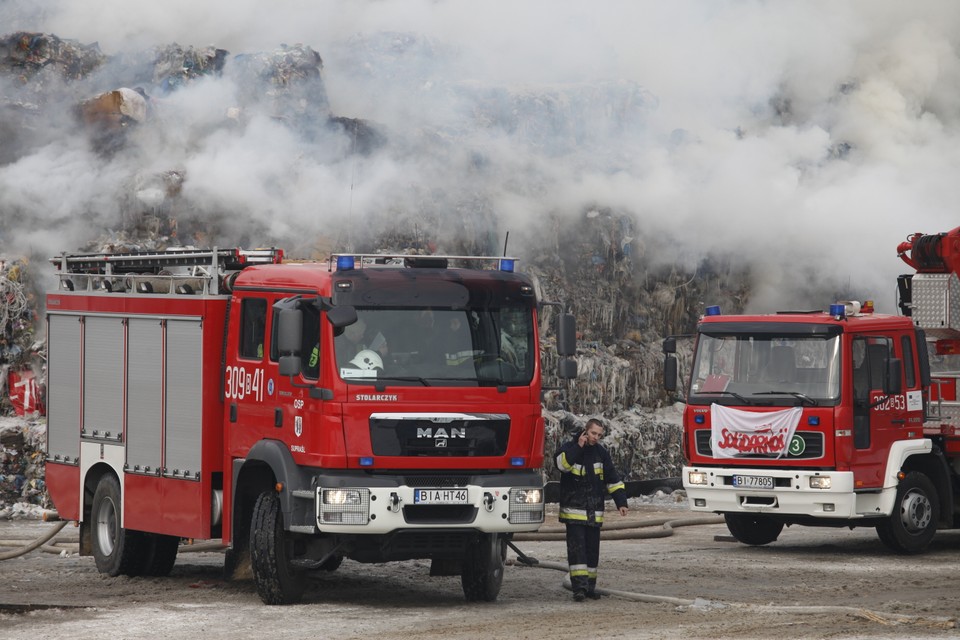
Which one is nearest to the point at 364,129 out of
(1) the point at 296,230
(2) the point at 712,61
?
(1) the point at 296,230

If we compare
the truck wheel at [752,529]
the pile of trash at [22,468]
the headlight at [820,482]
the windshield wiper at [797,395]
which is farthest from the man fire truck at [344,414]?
the pile of trash at [22,468]

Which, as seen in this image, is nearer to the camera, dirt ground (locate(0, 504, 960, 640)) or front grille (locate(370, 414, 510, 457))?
dirt ground (locate(0, 504, 960, 640))

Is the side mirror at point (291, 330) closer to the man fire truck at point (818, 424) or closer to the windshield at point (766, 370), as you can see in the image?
the man fire truck at point (818, 424)

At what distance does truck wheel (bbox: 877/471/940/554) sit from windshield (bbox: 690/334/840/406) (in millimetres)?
1582

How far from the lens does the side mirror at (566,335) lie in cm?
1255

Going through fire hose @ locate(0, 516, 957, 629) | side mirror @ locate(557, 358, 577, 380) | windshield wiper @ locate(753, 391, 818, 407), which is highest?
side mirror @ locate(557, 358, 577, 380)

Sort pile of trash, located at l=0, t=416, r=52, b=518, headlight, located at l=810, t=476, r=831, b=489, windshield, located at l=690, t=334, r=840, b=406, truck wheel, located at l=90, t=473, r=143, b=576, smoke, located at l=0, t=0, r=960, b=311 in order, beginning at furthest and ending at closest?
smoke, located at l=0, t=0, r=960, b=311
pile of trash, located at l=0, t=416, r=52, b=518
windshield, located at l=690, t=334, r=840, b=406
headlight, located at l=810, t=476, r=831, b=489
truck wheel, located at l=90, t=473, r=143, b=576

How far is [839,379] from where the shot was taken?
53.6 ft

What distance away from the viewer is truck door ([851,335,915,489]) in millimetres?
16359

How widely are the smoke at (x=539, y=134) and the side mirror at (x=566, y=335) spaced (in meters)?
11.1

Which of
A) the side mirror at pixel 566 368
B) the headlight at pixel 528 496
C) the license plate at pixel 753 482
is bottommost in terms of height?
the license plate at pixel 753 482

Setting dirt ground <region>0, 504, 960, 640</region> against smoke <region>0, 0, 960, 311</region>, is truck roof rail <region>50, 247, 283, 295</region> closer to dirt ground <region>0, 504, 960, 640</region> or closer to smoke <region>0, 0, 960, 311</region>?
dirt ground <region>0, 504, 960, 640</region>

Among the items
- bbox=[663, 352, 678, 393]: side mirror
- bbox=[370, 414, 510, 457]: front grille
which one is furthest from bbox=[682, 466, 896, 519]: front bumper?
bbox=[370, 414, 510, 457]: front grille

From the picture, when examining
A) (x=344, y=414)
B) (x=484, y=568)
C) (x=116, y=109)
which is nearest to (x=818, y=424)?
(x=484, y=568)
